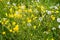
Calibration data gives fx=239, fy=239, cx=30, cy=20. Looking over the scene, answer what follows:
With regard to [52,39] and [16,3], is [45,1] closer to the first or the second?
[16,3]

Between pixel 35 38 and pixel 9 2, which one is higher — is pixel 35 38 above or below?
below

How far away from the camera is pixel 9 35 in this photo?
5250 millimetres

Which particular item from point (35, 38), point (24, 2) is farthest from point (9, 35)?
point (24, 2)

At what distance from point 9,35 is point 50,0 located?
2.11 m

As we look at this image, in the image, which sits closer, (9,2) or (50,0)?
(9,2)

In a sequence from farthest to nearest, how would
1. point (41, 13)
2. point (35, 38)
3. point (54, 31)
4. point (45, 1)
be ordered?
point (45, 1), point (41, 13), point (54, 31), point (35, 38)

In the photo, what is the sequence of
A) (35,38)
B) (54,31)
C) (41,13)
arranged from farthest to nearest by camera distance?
(41,13) < (54,31) < (35,38)

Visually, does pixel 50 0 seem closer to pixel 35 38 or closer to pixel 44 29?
pixel 44 29

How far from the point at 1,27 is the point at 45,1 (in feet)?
5.70

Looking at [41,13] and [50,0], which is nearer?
[41,13]

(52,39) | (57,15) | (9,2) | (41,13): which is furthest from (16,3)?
(52,39)

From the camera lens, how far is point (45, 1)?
21.6 ft

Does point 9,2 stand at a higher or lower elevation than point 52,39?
higher

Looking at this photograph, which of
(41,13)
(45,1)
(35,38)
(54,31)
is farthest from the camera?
(45,1)
